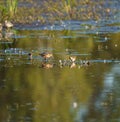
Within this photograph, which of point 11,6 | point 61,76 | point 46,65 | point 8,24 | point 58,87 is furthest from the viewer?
point 11,6

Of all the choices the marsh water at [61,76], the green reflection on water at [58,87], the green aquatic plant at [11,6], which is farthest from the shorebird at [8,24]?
the green reflection on water at [58,87]

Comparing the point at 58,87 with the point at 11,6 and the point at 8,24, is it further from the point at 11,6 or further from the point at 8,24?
the point at 11,6

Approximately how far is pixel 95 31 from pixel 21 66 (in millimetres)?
5430

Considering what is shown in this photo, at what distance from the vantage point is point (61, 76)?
10.8 meters

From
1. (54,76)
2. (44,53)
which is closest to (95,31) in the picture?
(44,53)

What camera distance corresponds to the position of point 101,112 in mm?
8266

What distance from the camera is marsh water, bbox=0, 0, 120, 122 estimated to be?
27.5 feet

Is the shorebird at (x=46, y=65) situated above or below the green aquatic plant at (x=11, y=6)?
below

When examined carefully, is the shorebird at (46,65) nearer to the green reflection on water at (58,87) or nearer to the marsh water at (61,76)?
the marsh water at (61,76)

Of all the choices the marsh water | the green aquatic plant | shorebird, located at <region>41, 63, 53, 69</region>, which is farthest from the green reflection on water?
the green aquatic plant

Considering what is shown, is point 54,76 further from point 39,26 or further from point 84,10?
point 84,10

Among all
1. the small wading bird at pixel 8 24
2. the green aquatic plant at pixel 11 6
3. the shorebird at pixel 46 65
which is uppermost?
the green aquatic plant at pixel 11 6

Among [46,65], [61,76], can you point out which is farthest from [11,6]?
[61,76]

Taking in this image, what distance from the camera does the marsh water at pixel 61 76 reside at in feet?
27.5
